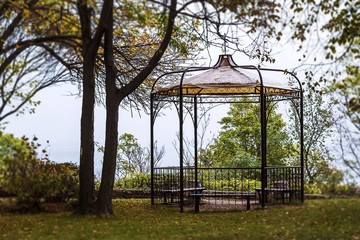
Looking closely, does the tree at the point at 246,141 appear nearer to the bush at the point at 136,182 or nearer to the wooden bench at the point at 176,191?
the bush at the point at 136,182

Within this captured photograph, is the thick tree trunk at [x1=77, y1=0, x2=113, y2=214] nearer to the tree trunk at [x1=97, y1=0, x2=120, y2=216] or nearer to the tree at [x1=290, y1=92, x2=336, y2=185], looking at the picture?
the tree trunk at [x1=97, y1=0, x2=120, y2=216]

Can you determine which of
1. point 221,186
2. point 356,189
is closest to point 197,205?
point 356,189

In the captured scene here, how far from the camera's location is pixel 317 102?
1877cm

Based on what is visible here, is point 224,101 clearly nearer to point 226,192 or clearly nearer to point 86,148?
point 226,192

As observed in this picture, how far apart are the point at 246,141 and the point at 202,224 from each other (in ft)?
30.3

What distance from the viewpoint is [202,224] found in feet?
37.6

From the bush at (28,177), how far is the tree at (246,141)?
803 centimetres

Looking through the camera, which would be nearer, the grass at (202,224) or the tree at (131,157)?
the grass at (202,224)

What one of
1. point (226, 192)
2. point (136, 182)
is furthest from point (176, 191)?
point (136, 182)

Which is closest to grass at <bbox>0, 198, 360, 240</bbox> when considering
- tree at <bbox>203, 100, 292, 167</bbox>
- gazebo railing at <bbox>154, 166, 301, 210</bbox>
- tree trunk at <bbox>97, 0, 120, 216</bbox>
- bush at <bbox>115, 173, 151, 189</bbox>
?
tree trunk at <bbox>97, 0, 120, 216</bbox>

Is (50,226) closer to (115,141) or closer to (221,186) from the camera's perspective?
(115,141)

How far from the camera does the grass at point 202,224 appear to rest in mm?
10047

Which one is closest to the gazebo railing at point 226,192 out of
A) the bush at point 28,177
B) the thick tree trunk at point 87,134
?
the thick tree trunk at point 87,134

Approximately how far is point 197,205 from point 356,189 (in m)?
3.16
